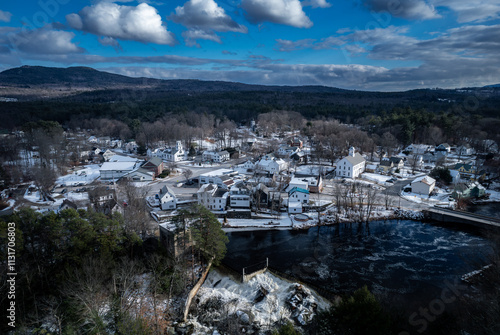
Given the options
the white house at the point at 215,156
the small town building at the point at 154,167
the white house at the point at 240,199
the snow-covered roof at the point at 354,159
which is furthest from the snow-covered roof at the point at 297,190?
the white house at the point at 215,156

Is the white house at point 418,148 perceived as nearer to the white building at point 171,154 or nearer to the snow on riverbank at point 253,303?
the white building at point 171,154

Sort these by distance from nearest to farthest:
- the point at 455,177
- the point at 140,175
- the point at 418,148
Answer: the point at 455,177
the point at 140,175
the point at 418,148

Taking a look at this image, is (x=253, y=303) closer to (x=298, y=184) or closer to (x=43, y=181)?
(x=298, y=184)

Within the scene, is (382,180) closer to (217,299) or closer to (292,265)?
(292,265)

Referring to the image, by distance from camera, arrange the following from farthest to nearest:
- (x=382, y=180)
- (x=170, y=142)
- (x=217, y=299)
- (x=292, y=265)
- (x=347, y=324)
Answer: (x=170, y=142) → (x=382, y=180) → (x=292, y=265) → (x=217, y=299) → (x=347, y=324)

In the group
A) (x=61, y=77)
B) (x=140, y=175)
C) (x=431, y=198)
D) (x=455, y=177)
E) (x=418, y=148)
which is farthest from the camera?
(x=61, y=77)

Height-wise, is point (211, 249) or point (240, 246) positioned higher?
point (211, 249)

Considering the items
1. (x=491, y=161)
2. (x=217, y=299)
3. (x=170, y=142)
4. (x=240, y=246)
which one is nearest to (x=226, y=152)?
(x=170, y=142)

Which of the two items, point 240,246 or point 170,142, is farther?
point 170,142

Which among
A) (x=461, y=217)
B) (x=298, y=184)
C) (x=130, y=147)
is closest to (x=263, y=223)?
(x=298, y=184)
